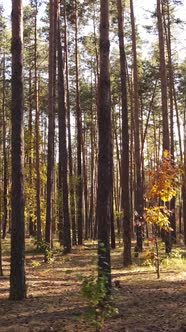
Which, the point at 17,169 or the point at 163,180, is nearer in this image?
the point at 17,169

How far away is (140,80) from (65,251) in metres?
13.5

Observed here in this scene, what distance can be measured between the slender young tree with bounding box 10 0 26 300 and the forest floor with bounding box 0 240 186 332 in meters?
0.48

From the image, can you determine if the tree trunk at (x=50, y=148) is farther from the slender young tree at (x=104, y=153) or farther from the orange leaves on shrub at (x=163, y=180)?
the slender young tree at (x=104, y=153)

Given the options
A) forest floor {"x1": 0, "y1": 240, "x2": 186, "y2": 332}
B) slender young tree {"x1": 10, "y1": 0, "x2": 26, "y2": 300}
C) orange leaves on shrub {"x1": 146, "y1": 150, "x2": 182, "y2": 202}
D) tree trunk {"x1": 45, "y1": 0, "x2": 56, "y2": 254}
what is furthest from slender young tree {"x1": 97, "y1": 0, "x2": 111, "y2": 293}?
tree trunk {"x1": 45, "y1": 0, "x2": 56, "y2": 254}

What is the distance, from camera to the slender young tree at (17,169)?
9.04m

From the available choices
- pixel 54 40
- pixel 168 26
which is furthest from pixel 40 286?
pixel 168 26

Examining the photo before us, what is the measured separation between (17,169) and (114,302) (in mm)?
3214

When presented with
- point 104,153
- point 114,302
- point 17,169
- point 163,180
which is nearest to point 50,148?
point 163,180

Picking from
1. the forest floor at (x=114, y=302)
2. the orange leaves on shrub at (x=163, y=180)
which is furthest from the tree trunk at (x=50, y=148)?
the orange leaves on shrub at (x=163, y=180)

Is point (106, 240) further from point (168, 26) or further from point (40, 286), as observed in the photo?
point (168, 26)

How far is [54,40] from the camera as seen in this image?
17.8 meters

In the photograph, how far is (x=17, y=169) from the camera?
360 inches

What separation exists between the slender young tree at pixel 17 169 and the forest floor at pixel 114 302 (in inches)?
19.0

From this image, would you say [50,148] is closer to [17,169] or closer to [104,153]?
[17,169]
